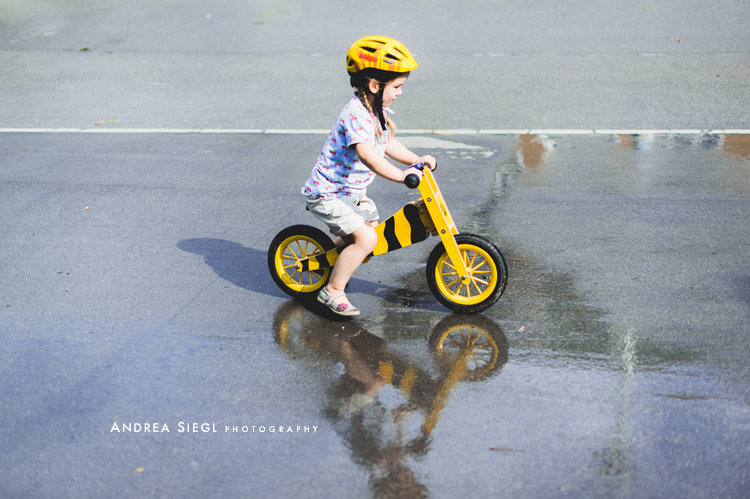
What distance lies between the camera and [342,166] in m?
4.57

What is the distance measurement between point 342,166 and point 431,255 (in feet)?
2.87

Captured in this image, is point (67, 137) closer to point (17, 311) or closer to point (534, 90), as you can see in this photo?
point (17, 311)

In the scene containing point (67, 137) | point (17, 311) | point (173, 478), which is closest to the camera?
point (173, 478)

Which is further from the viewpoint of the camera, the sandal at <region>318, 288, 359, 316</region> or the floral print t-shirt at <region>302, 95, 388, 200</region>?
the sandal at <region>318, 288, 359, 316</region>

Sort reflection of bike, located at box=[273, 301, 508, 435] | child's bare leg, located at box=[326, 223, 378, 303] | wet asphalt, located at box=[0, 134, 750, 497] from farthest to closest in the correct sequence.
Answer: child's bare leg, located at box=[326, 223, 378, 303], reflection of bike, located at box=[273, 301, 508, 435], wet asphalt, located at box=[0, 134, 750, 497]

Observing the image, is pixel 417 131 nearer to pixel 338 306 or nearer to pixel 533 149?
pixel 533 149

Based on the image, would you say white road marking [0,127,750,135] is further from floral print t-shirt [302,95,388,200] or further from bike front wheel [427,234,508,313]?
floral print t-shirt [302,95,388,200]

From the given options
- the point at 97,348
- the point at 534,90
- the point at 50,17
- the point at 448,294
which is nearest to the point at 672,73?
the point at 534,90

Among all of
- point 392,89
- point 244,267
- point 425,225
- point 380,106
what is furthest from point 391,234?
point 244,267

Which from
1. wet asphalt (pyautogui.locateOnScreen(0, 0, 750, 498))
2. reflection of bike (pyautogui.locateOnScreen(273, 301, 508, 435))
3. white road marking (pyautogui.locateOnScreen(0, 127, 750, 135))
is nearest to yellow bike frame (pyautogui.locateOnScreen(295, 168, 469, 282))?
reflection of bike (pyautogui.locateOnScreen(273, 301, 508, 435))

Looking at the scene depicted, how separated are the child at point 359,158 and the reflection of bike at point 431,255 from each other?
15 cm

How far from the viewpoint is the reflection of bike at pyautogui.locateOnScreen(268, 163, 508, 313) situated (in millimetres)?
4637

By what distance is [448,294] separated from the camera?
4871mm

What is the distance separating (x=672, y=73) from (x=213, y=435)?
9.95 metres
